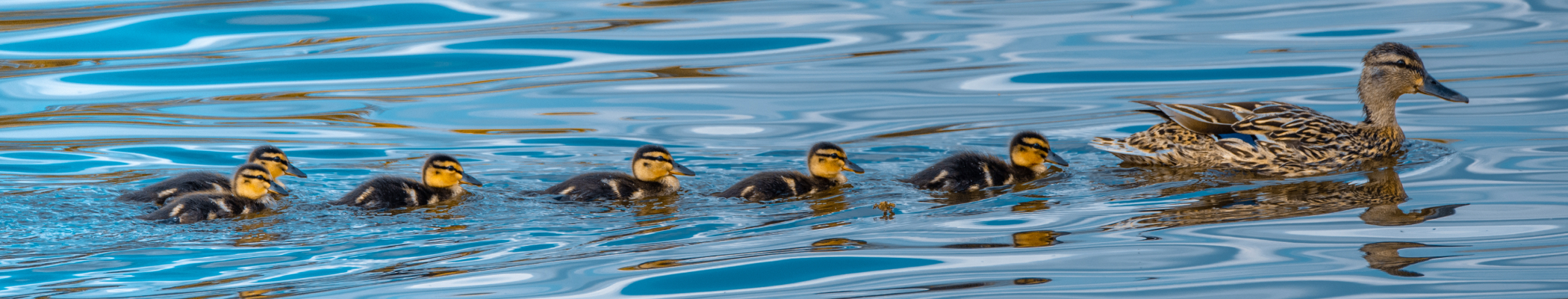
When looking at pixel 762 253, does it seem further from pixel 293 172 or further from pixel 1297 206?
pixel 293 172

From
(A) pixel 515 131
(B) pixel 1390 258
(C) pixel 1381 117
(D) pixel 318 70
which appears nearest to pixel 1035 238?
(B) pixel 1390 258

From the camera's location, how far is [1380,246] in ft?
15.3

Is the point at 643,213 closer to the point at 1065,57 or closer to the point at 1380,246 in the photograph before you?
the point at 1380,246

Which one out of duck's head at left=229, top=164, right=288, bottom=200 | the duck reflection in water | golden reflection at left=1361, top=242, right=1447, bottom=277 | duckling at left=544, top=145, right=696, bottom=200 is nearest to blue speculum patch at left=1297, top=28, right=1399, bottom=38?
the duck reflection in water

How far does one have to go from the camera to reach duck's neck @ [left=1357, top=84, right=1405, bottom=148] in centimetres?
684

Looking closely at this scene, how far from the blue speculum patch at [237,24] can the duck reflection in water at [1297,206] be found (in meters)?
7.38

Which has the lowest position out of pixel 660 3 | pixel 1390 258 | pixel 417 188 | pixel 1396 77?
pixel 1390 258

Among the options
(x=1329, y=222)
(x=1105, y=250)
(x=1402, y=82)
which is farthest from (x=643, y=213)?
(x=1402, y=82)

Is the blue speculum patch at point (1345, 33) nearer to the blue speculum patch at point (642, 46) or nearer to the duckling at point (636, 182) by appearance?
the blue speculum patch at point (642, 46)

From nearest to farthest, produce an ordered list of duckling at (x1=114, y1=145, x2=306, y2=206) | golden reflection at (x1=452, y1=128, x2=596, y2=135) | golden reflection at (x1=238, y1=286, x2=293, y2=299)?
golden reflection at (x1=238, y1=286, x2=293, y2=299) < duckling at (x1=114, y1=145, x2=306, y2=206) < golden reflection at (x1=452, y1=128, x2=596, y2=135)

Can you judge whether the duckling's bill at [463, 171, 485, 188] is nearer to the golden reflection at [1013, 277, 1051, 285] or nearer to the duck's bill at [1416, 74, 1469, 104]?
the golden reflection at [1013, 277, 1051, 285]

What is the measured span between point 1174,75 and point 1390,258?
523 cm

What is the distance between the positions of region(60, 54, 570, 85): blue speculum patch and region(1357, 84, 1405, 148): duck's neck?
214 inches

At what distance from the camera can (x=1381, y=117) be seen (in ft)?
22.7
